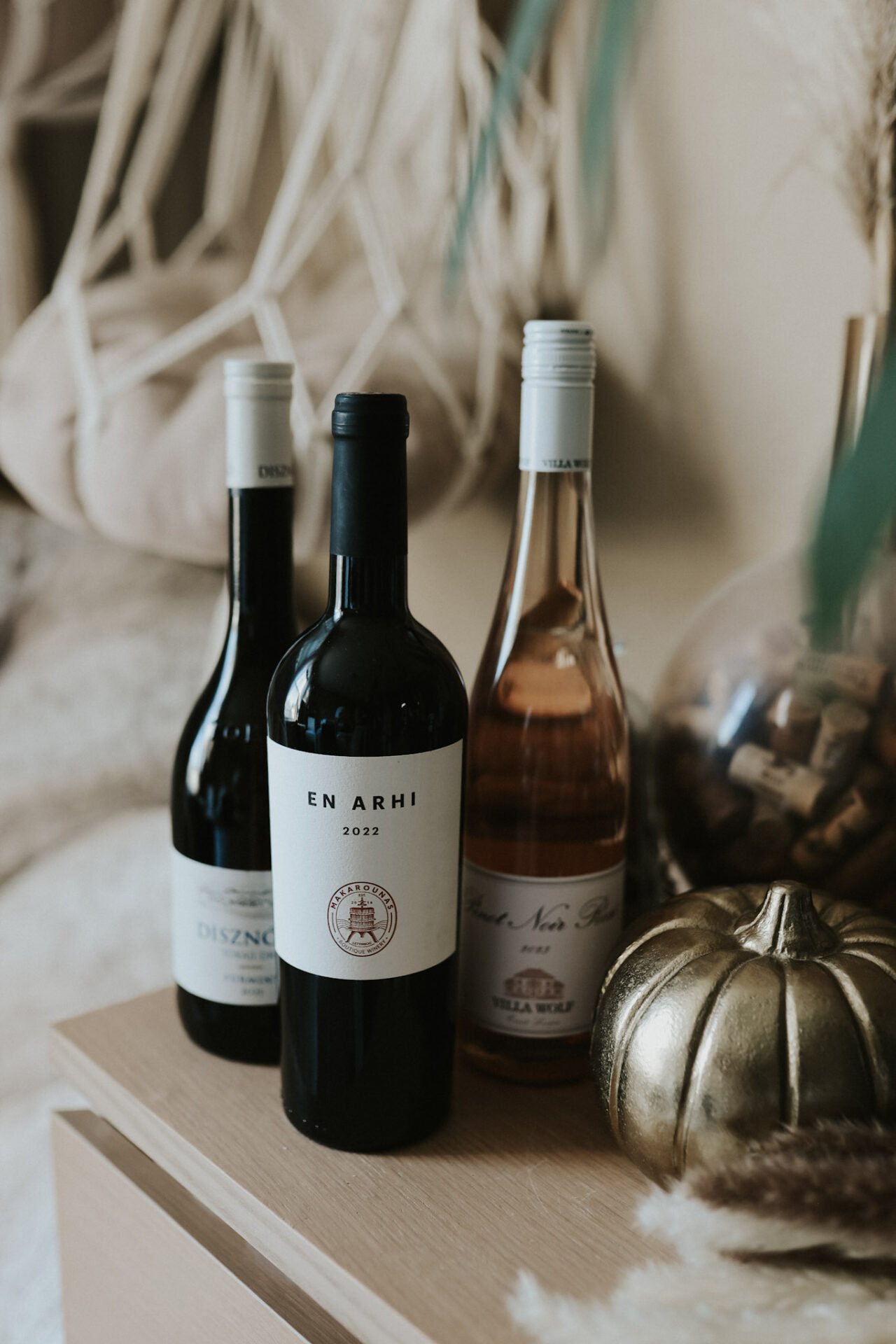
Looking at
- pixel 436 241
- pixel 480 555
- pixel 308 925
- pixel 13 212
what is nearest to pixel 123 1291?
pixel 308 925

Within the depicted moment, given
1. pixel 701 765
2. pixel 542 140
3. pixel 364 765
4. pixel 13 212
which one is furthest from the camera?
pixel 13 212

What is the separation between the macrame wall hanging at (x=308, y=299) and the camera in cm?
60

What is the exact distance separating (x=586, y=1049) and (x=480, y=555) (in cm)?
36

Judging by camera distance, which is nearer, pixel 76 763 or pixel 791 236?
pixel 791 236

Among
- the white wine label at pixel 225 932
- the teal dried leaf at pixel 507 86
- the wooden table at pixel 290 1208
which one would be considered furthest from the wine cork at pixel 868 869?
the teal dried leaf at pixel 507 86

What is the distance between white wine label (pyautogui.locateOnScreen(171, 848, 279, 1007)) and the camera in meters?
0.48

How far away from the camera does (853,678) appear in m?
0.48

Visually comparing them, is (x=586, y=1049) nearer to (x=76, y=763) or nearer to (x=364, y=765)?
(x=364, y=765)

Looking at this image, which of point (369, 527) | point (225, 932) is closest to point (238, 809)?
point (225, 932)

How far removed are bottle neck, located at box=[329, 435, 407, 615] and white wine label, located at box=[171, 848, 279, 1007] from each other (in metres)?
0.15

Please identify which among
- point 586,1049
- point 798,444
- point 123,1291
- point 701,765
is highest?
point 798,444

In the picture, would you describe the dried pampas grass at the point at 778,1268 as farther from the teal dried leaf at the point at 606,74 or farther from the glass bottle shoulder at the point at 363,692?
the teal dried leaf at the point at 606,74

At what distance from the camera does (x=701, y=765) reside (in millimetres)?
520

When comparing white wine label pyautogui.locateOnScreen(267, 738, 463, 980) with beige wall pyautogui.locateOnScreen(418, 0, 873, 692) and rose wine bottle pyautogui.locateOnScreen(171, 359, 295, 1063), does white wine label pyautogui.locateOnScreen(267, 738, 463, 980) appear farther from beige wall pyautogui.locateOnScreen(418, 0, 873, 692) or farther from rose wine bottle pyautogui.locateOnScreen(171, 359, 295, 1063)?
beige wall pyautogui.locateOnScreen(418, 0, 873, 692)
